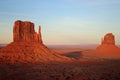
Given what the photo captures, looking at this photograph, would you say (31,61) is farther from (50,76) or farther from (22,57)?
(50,76)

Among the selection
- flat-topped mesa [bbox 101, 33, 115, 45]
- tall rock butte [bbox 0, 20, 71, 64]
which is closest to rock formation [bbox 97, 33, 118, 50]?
flat-topped mesa [bbox 101, 33, 115, 45]

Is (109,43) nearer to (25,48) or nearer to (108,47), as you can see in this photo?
(108,47)

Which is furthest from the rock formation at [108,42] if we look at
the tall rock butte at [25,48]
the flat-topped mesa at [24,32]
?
the flat-topped mesa at [24,32]

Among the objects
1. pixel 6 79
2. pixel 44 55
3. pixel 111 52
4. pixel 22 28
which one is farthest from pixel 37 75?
pixel 111 52

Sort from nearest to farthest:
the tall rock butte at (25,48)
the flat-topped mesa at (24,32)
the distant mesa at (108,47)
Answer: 1. the tall rock butte at (25,48)
2. the flat-topped mesa at (24,32)
3. the distant mesa at (108,47)

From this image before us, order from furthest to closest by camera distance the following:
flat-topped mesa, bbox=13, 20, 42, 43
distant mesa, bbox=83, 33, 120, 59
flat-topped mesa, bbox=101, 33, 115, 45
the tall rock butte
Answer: flat-topped mesa, bbox=101, 33, 115, 45
distant mesa, bbox=83, 33, 120, 59
flat-topped mesa, bbox=13, 20, 42, 43
the tall rock butte

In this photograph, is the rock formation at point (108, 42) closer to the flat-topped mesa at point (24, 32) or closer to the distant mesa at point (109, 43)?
the distant mesa at point (109, 43)

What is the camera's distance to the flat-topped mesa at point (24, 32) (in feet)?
322

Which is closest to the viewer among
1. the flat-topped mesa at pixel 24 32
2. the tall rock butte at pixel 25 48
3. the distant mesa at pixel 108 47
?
the tall rock butte at pixel 25 48

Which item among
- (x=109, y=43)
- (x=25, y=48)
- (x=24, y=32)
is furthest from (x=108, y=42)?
(x=25, y=48)

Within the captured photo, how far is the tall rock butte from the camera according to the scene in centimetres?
8950

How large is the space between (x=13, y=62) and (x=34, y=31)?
21258mm

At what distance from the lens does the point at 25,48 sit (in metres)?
94.9

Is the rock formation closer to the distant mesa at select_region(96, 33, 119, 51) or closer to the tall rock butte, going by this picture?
the distant mesa at select_region(96, 33, 119, 51)
